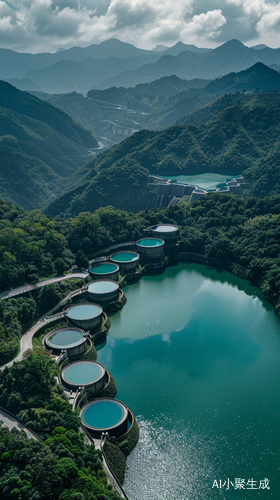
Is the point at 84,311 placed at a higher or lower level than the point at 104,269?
lower

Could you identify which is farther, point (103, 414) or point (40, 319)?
point (40, 319)

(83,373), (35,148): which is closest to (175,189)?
(83,373)

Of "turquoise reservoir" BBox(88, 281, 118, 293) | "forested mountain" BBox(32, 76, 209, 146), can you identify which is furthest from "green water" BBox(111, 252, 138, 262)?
Result: "forested mountain" BBox(32, 76, 209, 146)

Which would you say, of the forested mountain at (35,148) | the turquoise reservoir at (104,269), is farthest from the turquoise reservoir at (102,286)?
the forested mountain at (35,148)

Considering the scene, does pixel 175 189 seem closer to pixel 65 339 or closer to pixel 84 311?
pixel 84 311

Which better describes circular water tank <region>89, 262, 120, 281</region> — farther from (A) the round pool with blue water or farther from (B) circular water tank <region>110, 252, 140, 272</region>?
(A) the round pool with blue water

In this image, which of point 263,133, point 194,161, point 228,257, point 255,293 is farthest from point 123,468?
point 263,133
